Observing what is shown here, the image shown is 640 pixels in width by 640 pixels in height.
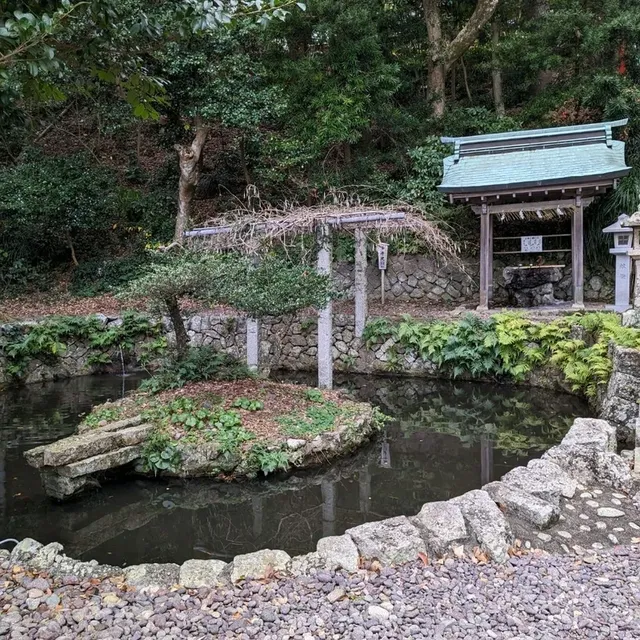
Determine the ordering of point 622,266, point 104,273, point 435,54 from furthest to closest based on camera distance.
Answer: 1. point 435,54
2. point 104,273
3. point 622,266

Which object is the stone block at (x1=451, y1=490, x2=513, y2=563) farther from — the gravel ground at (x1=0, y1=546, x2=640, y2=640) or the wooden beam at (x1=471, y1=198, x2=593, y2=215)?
the wooden beam at (x1=471, y1=198, x2=593, y2=215)

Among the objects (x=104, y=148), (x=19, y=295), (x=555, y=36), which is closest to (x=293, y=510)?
(x=19, y=295)

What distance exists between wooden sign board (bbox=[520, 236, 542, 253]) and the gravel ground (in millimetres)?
8801

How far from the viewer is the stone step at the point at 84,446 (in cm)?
497

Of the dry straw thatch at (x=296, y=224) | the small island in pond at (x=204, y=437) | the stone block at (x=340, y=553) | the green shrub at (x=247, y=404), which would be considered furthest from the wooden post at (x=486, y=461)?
the dry straw thatch at (x=296, y=224)

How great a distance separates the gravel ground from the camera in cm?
266

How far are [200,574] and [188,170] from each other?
10.9 meters

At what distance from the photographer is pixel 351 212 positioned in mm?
7812

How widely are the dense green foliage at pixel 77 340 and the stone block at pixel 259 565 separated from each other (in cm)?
810

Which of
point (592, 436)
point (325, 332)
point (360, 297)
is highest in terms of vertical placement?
point (360, 297)

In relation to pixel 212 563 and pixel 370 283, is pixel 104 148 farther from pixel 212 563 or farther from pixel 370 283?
pixel 212 563

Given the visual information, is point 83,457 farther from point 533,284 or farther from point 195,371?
point 533,284

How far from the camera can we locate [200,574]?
3223mm

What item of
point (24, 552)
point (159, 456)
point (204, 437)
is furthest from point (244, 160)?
point (24, 552)
